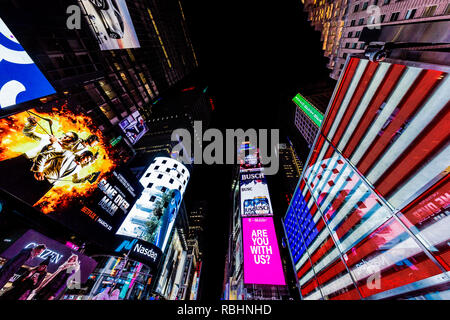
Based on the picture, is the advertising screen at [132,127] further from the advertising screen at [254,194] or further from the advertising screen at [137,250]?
the advertising screen at [254,194]

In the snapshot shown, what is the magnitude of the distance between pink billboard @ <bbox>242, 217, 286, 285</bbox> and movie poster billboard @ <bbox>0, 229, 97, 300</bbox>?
649 inches

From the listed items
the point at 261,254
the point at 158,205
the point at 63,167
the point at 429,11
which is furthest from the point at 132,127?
the point at 429,11

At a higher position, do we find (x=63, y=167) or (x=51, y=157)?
(x=51, y=157)

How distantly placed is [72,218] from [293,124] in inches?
2254

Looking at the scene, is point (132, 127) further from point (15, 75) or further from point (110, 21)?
point (15, 75)

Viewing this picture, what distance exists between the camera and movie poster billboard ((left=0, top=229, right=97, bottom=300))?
20.4 ft

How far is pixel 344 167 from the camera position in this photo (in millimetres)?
9781

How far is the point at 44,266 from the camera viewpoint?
6.54 meters

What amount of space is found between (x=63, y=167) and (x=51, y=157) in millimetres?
674

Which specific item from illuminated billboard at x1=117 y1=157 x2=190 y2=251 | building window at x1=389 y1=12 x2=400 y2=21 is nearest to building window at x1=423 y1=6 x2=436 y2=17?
building window at x1=389 y1=12 x2=400 y2=21

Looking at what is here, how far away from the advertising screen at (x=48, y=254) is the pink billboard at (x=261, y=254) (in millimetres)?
16238

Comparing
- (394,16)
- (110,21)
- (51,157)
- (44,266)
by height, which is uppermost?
(110,21)

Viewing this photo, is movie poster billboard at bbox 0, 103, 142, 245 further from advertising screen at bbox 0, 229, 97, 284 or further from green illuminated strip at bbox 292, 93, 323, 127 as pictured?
green illuminated strip at bbox 292, 93, 323, 127

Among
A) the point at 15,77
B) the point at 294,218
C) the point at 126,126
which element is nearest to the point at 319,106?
the point at 294,218
